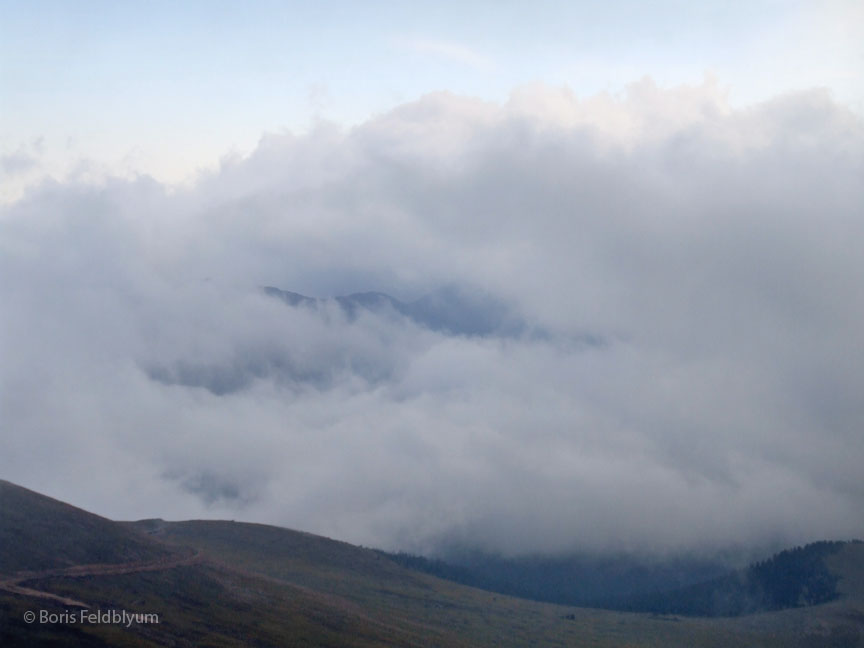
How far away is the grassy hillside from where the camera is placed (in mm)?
149250

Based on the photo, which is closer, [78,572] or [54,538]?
[78,572]

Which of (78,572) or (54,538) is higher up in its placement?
(54,538)

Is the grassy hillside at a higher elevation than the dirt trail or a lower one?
higher

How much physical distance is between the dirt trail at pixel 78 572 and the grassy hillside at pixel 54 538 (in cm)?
200

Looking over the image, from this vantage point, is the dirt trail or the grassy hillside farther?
the grassy hillside

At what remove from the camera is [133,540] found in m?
189

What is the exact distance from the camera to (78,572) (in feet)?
494

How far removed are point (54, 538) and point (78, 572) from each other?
15.8 metres

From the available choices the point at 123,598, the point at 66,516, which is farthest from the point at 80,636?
the point at 66,516

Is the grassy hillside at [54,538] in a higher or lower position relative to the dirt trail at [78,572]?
higher

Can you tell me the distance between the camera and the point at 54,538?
163 meters

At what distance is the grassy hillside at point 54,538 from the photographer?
490 feet

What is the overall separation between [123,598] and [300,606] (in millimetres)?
55264

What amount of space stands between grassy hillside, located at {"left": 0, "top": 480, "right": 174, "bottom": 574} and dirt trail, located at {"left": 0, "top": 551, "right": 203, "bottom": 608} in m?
2.00
